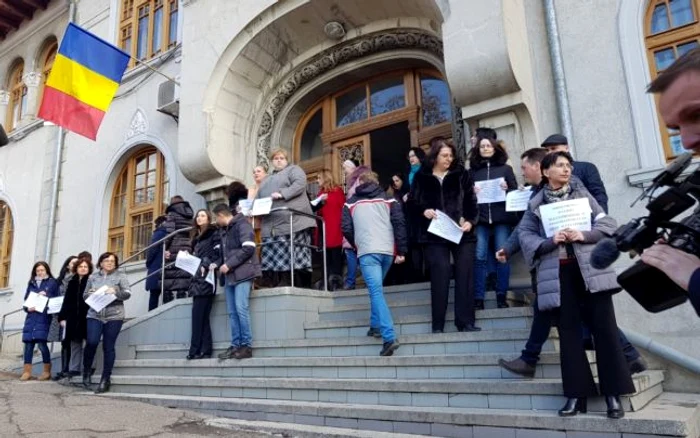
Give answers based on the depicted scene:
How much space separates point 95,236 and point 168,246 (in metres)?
4.30

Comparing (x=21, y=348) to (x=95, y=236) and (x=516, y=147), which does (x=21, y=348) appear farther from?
(x=516, y=147)

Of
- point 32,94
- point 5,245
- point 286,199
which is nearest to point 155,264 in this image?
point 286,199

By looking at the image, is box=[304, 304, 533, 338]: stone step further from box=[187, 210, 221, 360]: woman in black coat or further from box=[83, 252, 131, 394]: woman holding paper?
Answer: box=[83, 252, 131, 394]: woman holding paper

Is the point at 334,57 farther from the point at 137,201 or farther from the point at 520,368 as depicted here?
the point at 520,368

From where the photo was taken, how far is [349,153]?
902 centimetres

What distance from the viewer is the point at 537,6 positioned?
6773 mm

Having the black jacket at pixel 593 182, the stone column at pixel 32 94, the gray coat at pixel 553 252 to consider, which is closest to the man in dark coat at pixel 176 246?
the gray coat at pixel 553 252

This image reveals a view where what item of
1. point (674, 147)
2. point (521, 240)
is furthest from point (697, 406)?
point (674, 147)

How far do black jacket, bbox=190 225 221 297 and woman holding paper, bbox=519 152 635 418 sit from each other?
382 cm

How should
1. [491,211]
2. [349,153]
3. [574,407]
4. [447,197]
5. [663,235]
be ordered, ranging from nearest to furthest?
[663,235], [574,407], [447,197], [491,211], [349,153]

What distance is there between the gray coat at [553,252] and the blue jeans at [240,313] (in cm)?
312

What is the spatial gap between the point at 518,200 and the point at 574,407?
90.9 inches

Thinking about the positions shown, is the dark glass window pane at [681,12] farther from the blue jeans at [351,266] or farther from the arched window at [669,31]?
the blue jeans at [351,266]

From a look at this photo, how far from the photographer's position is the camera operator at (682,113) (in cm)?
115
